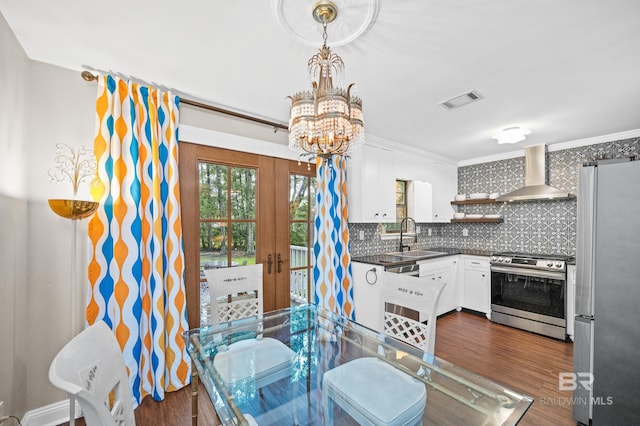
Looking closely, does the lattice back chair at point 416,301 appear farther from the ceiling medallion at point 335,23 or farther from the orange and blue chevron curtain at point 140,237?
the orange and blue chevron curtain at point 140,237

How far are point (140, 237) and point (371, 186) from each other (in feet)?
8.19

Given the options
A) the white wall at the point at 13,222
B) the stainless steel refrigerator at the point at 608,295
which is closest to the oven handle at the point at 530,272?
the stainless steel refrigerator at the point at 608,295

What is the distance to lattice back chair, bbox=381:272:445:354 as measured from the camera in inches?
63.2

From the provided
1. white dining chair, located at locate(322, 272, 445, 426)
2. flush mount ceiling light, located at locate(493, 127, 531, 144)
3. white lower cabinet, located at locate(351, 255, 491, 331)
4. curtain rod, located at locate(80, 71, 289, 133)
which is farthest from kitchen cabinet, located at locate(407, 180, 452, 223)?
white dining chair, located at locate(322, 272, 445, 426)

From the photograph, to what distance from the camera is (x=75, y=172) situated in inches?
72.3

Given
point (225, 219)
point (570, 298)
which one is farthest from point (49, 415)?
point (570, 298)

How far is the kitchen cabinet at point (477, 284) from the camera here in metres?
3.77

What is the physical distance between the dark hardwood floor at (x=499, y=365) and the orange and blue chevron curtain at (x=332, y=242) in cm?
121

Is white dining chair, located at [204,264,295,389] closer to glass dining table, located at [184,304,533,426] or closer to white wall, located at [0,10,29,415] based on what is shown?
glass dining table, located at [184,304,533,426]

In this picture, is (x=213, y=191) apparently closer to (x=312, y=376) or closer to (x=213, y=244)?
(x=213, y=244)

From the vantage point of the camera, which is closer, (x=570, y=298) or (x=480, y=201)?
(x=570, y=298)

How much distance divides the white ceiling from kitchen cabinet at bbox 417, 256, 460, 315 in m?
1.97

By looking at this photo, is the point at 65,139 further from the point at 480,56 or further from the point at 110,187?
the point at 480,56

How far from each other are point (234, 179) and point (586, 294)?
2.86 metres
